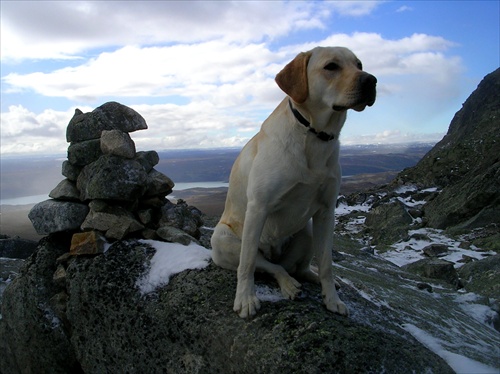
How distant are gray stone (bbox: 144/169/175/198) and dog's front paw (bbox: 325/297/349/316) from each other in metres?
3.59

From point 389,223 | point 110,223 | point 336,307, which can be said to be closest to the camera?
point 336,307

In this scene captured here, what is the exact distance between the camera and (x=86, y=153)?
6566 mm

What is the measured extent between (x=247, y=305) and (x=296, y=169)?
1.48m

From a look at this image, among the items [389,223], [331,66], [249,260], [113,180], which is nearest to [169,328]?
[249,260]

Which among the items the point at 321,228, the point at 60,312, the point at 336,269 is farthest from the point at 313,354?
the point at 336,269

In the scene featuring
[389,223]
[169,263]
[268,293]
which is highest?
[169,263]

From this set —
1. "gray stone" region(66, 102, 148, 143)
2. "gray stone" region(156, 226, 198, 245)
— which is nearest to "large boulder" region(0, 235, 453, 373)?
"gray stone" region(156, 226, 198, 245)

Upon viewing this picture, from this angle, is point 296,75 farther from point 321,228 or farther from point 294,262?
point 294,262

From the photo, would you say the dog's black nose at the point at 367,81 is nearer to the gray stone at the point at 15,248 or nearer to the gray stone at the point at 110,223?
the gray stone at the point at 110,223

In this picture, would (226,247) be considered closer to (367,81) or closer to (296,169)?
(296,169)

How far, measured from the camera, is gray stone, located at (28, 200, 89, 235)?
247 inches

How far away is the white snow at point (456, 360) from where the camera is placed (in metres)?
4.21

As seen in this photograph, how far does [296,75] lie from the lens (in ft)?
12.5

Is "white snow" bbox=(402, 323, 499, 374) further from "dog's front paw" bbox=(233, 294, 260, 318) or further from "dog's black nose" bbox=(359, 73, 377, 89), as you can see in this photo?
"dog's black nose" bbox=(359, 73, 377, 89)
